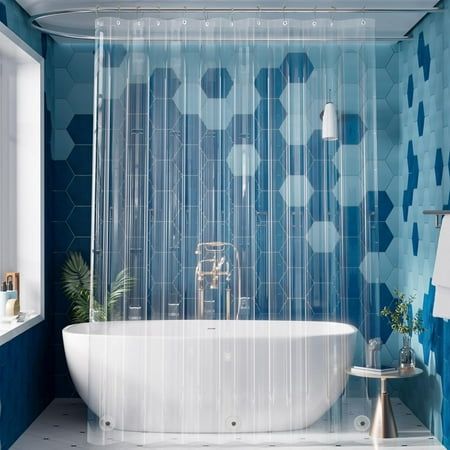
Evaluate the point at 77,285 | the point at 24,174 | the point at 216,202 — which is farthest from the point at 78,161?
the point at 216,202

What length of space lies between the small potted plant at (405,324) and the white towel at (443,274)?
0.75m

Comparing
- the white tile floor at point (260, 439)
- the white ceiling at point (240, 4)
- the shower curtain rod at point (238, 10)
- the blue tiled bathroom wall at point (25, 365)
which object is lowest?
the white tile floor at point (260, 439)

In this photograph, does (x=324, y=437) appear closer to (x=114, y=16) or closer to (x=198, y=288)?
(x=198, y=288)

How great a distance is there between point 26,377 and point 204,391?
1295 millimetres

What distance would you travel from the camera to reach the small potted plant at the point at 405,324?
191 inches

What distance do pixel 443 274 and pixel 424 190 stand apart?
104cm

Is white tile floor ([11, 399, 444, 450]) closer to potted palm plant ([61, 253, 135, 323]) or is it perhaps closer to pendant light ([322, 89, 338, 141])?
potted palm plant ([61, 253, 135, 323])

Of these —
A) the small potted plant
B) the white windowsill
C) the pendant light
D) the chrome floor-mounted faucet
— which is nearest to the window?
Answer: the white windowsill

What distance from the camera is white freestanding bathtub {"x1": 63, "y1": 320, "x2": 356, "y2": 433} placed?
14.0 ft

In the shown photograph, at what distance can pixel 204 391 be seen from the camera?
4.27 metres

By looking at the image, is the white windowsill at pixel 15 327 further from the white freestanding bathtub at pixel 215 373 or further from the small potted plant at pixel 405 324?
the small potted plant at pixel 405 324

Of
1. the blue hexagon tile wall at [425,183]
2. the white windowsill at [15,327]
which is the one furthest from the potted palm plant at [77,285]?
the blue hexagon tile wall at [425,183]

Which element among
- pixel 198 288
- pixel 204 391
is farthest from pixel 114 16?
pixel 204 391

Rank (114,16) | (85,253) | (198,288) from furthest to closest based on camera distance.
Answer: (85,253)
(114,16)
(198,288)
